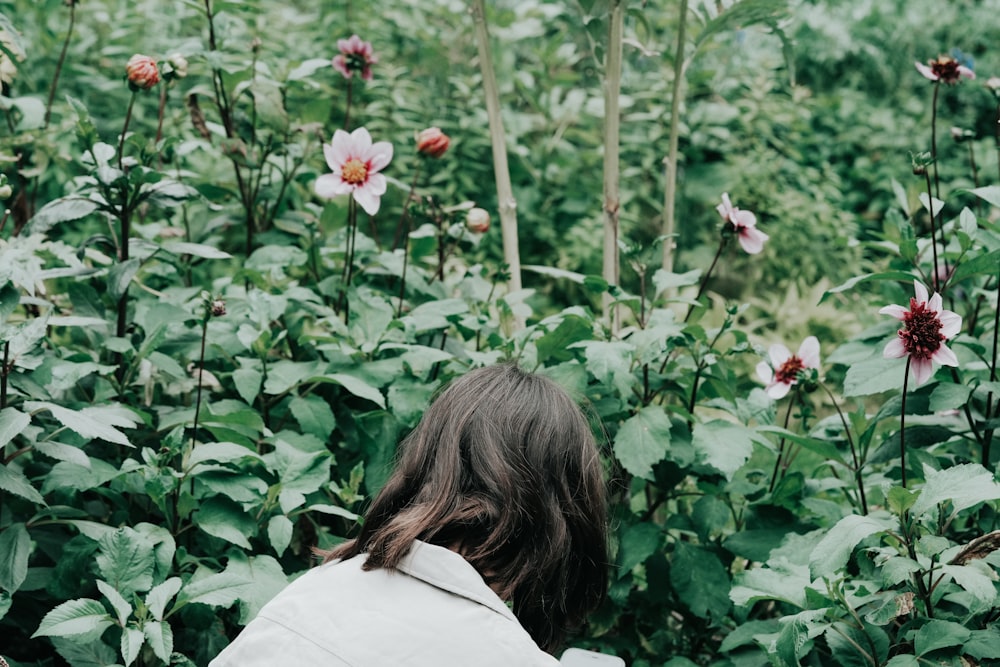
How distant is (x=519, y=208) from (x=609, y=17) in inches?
62.5

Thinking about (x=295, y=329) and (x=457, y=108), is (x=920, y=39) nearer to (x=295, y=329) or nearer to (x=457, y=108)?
(x=457, y=108)

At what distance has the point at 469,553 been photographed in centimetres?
144

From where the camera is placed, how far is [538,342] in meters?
1.94

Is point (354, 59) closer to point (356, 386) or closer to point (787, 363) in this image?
point (356, 386)

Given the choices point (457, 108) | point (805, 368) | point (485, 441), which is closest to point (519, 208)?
point (457, 108)

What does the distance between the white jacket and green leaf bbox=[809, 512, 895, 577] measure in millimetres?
424

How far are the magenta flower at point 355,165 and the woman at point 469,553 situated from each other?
57 centimetres

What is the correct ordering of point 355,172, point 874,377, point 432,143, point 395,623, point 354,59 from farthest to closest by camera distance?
point 354,59 → point 432,143 → point 355,172 → point 874,377 → point 395,623

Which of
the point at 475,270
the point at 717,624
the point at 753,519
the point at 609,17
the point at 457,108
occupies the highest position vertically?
the point at 609,17

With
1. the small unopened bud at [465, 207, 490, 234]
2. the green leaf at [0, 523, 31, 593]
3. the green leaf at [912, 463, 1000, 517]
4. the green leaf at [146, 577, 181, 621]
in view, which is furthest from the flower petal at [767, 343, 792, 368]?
the green leaf at [0, 523, 31, 593]

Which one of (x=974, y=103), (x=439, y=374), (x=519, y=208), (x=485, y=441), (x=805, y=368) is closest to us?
(x=485, y=441)

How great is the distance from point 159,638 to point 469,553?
48 cm

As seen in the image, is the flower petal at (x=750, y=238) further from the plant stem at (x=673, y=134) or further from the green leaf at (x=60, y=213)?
Answer: the green leaf at (x=60, y=213)

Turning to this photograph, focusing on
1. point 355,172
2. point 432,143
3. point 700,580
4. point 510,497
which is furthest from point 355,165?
point 700,580
